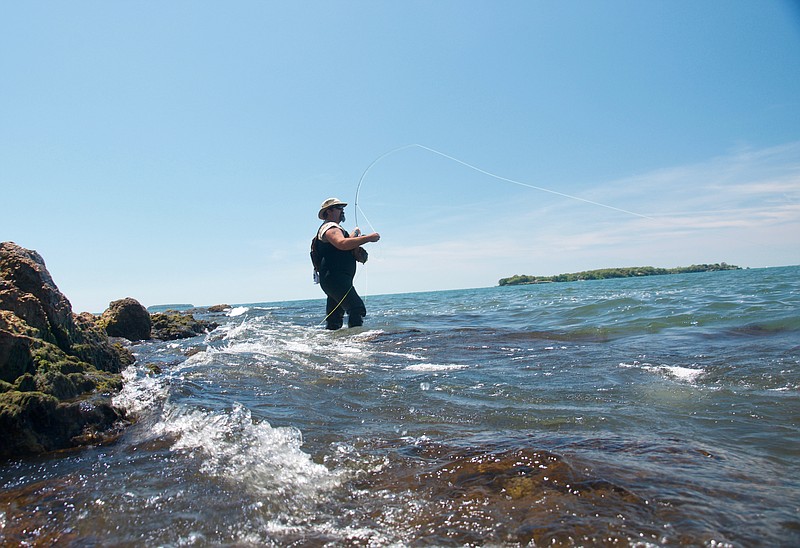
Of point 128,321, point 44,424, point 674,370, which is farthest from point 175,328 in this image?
point 674,370

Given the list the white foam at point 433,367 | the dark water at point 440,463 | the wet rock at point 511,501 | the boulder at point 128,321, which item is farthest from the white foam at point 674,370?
the boulder at point 128,321

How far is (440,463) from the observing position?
9.94 ft

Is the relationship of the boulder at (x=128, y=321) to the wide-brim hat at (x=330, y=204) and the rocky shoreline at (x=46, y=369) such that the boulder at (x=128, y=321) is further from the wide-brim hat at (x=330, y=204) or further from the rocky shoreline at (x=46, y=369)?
the wide-brim hat at (x=330, y=204)

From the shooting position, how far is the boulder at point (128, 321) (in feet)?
48.6

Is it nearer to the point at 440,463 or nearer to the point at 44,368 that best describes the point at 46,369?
the point at 44,368

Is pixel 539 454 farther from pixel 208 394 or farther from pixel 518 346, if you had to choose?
pixel 518 346

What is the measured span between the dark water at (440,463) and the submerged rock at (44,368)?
0.30m

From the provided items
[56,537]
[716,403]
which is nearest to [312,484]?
[56,537]

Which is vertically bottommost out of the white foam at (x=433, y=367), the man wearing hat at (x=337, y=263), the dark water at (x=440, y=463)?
the white foam at (x=433, y=367)

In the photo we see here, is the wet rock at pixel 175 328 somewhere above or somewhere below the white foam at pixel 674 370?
above

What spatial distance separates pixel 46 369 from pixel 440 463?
3.88 meters

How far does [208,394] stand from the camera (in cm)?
536

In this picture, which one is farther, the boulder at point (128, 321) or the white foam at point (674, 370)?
the boulder at point (128, 321)

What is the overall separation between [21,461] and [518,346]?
A: 24.9 ft
